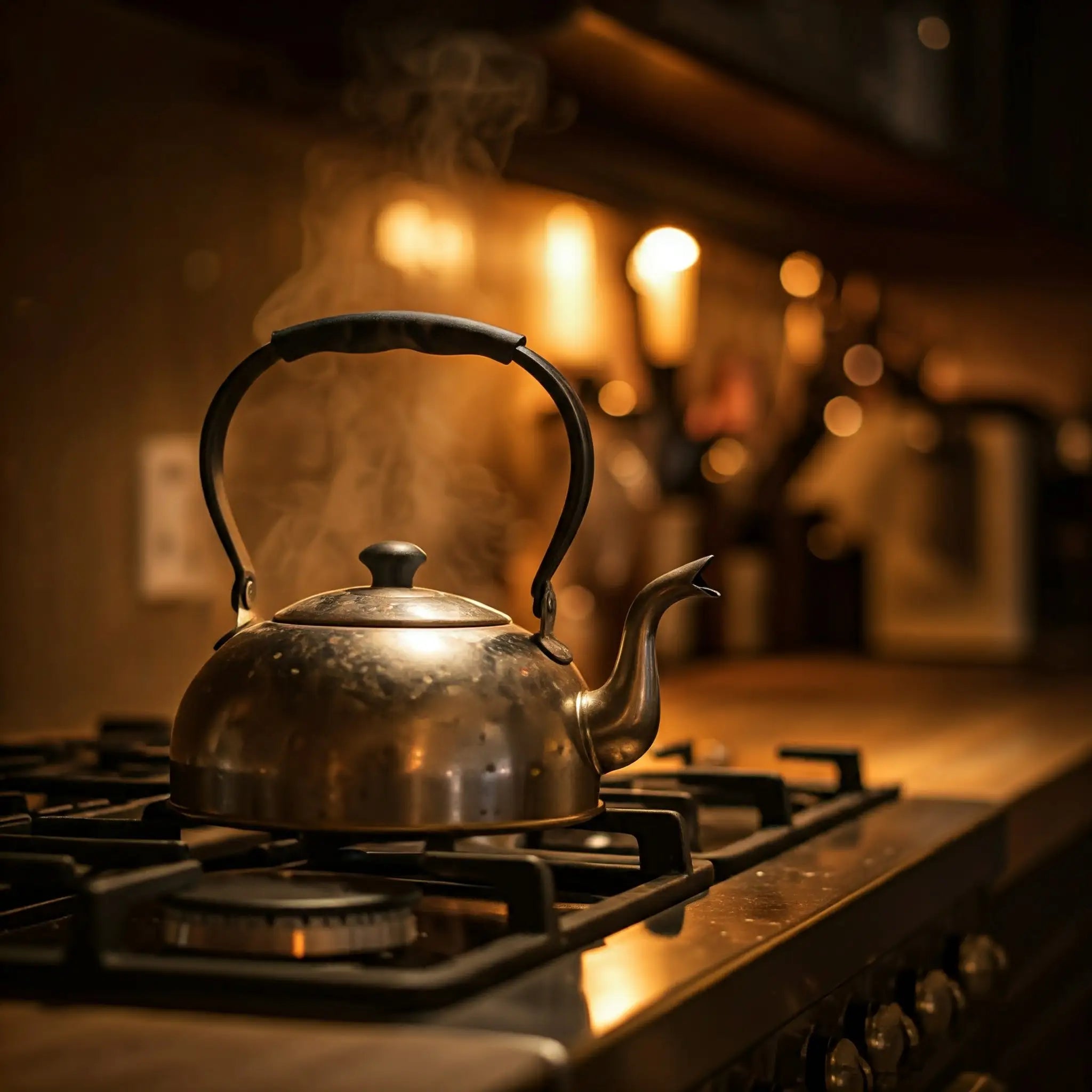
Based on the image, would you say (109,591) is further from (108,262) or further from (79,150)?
(79,150)

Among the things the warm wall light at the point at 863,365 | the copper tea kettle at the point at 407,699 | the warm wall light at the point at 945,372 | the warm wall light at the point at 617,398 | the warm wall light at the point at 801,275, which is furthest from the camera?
the warm wall light at the point at 945,372

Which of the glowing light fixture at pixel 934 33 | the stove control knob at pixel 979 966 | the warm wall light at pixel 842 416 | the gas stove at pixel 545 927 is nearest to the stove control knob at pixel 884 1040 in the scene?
the gas stove at pixel 545 927

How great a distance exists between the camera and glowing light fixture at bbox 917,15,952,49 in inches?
81.1

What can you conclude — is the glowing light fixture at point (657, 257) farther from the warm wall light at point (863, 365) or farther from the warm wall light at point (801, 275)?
the warm wall light at point (863, 365)

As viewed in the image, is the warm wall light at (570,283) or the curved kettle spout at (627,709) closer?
the curved kettle spout at (627,709)

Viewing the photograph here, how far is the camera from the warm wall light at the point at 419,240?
178cm

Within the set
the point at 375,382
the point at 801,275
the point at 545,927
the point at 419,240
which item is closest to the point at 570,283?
the point at 419,240

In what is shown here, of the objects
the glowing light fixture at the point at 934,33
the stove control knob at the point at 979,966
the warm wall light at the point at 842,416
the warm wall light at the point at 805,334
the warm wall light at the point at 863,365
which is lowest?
the stove control knob at the point at 979,966

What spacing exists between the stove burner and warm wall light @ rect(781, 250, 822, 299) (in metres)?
2.17

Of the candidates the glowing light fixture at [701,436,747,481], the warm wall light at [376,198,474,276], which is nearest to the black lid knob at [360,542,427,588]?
the warm wall light at [376,198,474,276]

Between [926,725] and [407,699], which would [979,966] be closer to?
[407,699]

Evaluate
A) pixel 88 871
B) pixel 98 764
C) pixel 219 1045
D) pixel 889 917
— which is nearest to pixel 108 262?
pixel 98 764

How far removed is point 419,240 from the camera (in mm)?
1823

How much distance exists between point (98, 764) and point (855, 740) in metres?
0.82
